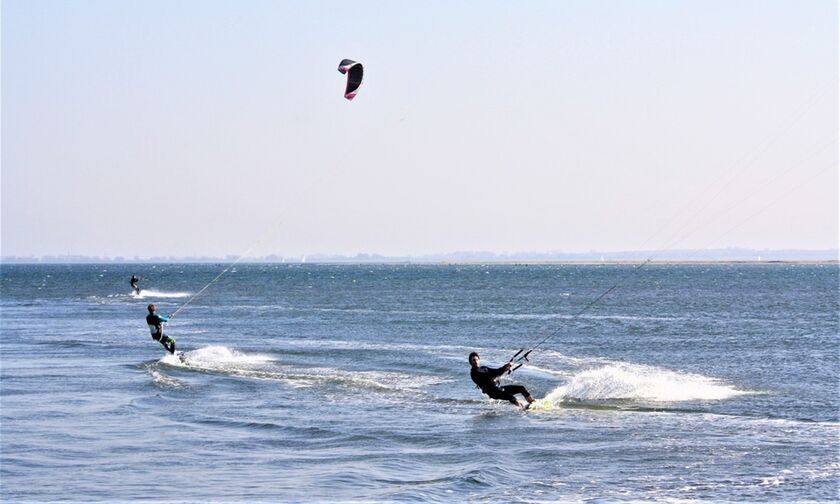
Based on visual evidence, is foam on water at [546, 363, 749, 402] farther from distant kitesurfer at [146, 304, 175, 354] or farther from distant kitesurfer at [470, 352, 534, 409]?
distant kitesurfer at [146, 304, 175, 354]

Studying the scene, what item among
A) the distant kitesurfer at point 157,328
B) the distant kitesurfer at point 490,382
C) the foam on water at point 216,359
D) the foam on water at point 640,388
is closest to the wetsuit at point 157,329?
the distant kitesurfer at point 157,328

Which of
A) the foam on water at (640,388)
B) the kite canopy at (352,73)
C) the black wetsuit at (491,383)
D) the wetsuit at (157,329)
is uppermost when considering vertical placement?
the kite canopy at (352,73)

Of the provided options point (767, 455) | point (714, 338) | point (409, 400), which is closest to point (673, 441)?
point (767, 455)

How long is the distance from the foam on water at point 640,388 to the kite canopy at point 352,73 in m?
7.43

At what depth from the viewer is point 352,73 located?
2227 cm

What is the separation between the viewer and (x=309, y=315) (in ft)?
180

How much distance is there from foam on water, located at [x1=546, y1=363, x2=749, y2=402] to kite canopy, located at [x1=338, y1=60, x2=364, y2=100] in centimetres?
743

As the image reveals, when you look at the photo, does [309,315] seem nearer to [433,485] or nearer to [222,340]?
[222,340]

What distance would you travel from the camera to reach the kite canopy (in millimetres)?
21953

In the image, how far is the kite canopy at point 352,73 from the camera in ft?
72.0

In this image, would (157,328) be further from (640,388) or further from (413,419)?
(640,388)

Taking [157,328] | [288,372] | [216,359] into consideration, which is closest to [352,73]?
[288,372]

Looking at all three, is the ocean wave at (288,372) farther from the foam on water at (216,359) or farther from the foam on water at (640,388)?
the foam on water at (640,388)

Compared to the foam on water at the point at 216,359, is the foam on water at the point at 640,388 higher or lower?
lower
